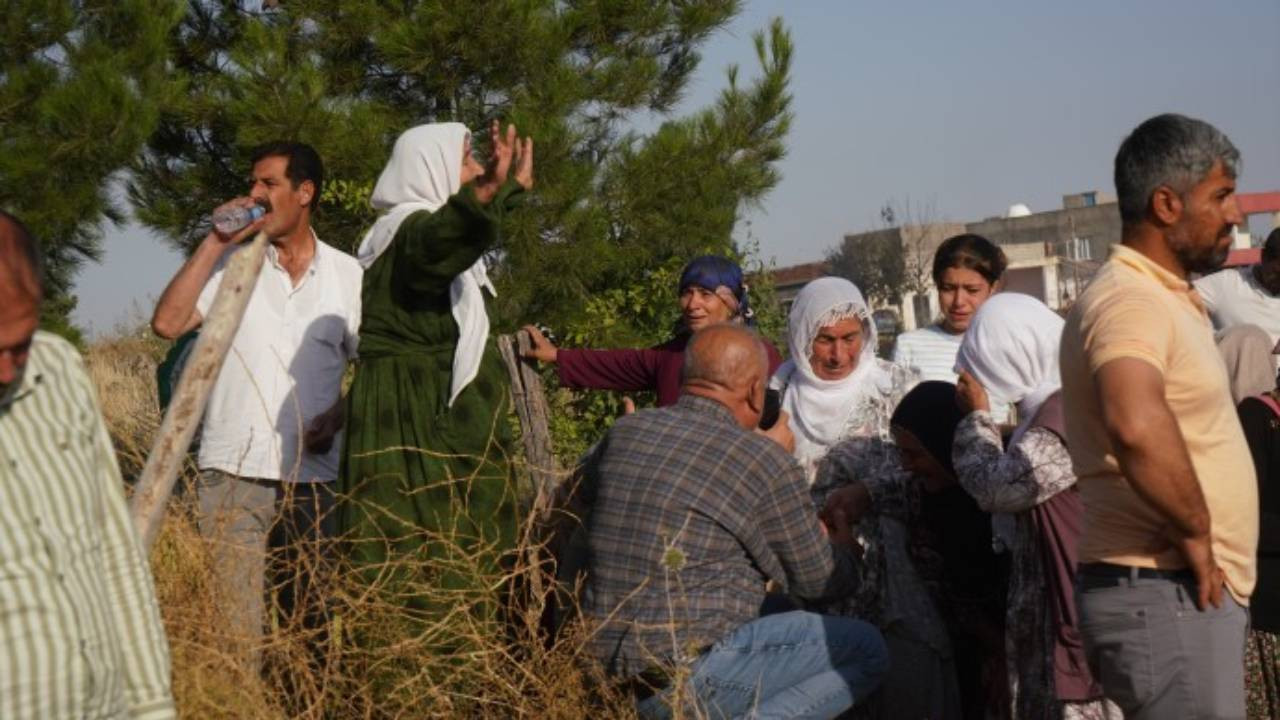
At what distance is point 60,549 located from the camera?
233cm

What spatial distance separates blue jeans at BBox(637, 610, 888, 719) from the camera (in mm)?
4004

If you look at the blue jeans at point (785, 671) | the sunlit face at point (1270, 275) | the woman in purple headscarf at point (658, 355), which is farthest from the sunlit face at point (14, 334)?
the sunlit face at point (1270, 275)

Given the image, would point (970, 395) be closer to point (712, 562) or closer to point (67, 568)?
point (712, 562)

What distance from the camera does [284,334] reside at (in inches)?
195

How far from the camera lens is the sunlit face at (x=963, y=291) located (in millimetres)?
5676

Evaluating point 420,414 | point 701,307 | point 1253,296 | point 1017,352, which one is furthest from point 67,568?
point 1253,296

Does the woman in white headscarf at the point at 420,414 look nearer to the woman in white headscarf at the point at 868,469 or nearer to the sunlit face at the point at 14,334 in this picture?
the woman in white headscarf at the point at 868,469

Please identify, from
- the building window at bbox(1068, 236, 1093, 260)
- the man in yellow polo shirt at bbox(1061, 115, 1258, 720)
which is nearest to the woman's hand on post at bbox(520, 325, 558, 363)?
the man in yellow polo shirt at bbox(1061, 115, 1258, 720)

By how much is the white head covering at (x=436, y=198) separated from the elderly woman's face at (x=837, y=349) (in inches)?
47.3

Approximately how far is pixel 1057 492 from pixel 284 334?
2.43 m

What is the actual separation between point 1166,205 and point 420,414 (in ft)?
7.30

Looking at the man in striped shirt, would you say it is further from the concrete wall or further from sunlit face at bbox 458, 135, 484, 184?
the concrete wall

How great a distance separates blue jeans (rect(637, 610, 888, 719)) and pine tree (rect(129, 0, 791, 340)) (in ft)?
13.2

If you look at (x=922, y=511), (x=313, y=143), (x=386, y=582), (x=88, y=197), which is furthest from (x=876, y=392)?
(x=88, y=197)
